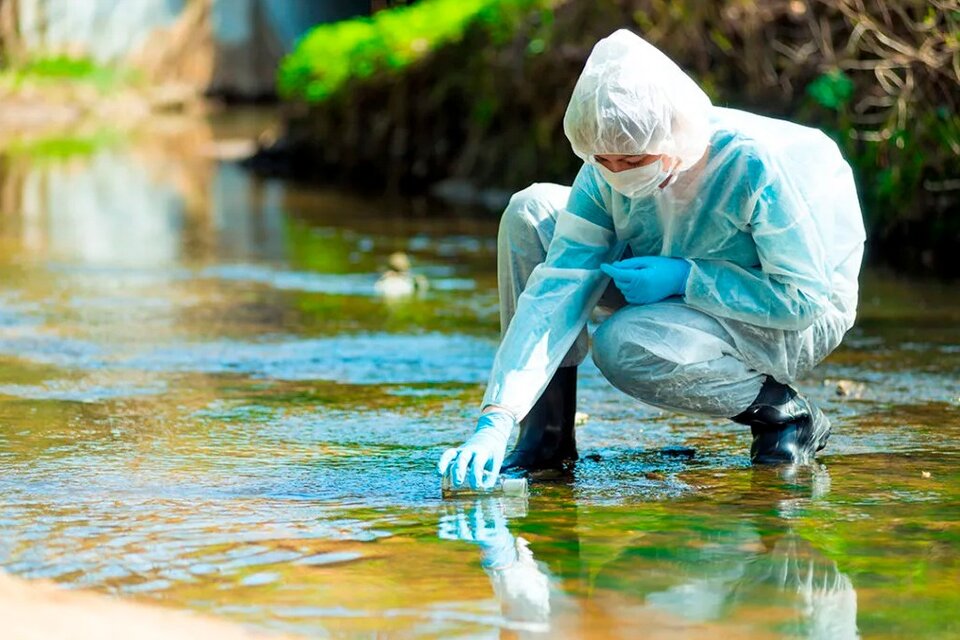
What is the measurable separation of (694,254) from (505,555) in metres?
1.03

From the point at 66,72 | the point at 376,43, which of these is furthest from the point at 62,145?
the point at 66,72

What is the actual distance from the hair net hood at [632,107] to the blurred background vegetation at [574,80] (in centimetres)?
375

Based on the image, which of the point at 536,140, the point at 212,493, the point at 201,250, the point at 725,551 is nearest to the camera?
the point at 725,551

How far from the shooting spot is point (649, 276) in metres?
3.80

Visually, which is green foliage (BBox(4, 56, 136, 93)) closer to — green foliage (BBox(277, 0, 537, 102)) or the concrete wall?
the concrete wall

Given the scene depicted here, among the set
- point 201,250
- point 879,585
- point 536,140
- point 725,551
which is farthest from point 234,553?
point 536,140

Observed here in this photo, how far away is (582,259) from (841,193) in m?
0.66

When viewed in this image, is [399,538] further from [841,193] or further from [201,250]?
[201,250]

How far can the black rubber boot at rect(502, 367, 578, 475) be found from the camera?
4039 mm

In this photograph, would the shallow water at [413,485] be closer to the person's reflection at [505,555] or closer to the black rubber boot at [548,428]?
the person's reflection at [505,555]

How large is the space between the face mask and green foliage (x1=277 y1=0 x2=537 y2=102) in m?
8.85

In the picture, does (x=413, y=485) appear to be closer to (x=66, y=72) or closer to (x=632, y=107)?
(x=632, y=107)

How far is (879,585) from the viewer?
3029 millimetres

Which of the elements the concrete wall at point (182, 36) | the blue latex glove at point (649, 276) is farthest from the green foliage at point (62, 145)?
the blue latex glove at point (649, 276)
